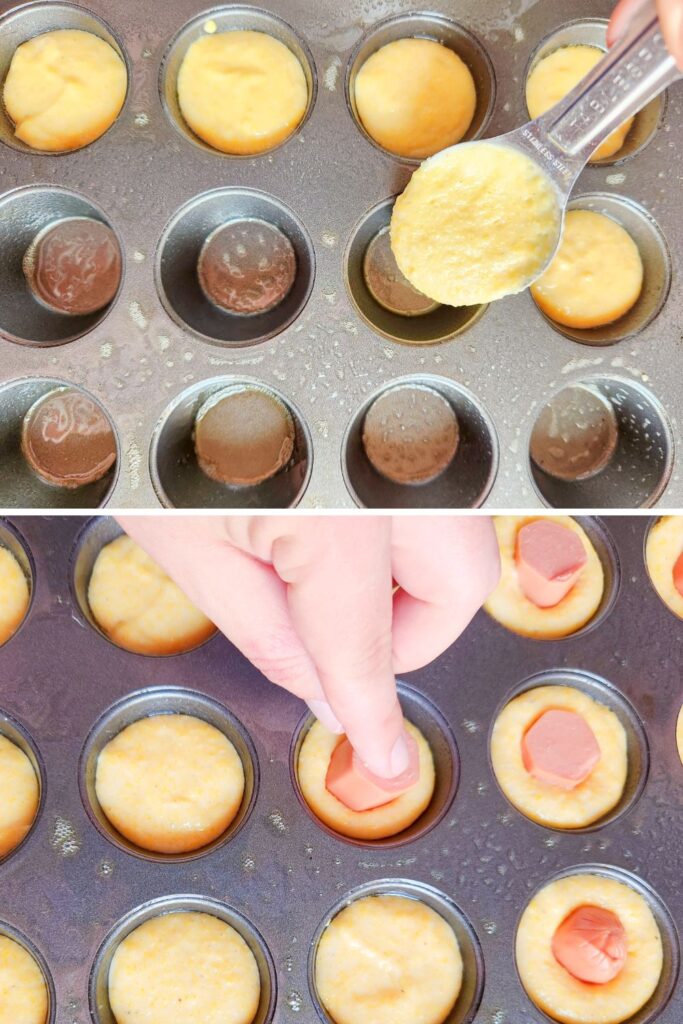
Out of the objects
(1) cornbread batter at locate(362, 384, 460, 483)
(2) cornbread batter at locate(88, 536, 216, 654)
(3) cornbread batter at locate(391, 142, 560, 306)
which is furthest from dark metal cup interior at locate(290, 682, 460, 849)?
(3) cornbread batter at locate(391, 142, 560, 306)

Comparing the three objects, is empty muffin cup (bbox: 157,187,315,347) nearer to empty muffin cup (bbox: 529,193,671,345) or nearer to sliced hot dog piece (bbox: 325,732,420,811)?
empty muffin cup (bbox: 529,193,671,345)

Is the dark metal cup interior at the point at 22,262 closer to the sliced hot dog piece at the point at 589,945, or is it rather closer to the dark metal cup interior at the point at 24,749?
the dark metal cup interior at the point at 24,749

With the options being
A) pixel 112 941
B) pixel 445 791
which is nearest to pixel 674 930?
pixel 445 791

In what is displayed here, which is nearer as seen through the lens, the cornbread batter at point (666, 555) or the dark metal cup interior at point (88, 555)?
the dark metal cup interior at point (88, 555)

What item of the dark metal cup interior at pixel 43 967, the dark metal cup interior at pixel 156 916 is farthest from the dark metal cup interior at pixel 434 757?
the dark metal cup interior at pixel 43 967

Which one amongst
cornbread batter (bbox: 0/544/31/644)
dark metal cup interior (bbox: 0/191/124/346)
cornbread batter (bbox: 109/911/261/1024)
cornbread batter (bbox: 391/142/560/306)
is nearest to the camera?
cornbread batter (bbox: 391/142/560/306)

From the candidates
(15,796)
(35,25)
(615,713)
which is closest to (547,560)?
(615,713)
